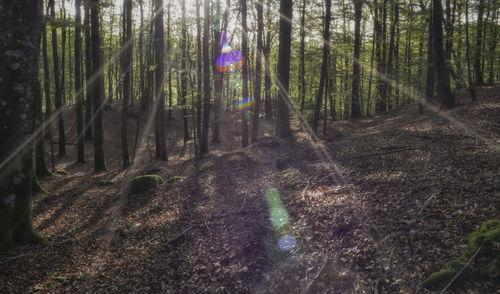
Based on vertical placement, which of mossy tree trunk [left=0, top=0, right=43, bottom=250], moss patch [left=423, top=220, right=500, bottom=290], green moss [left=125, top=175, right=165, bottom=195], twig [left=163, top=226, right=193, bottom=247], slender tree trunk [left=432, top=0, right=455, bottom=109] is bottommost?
twig [left=163, top=226, right=193, bottom=247]

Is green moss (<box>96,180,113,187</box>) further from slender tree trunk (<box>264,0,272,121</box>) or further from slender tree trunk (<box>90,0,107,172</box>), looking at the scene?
slender tree trunk (<box>264,0,272,121</box>)

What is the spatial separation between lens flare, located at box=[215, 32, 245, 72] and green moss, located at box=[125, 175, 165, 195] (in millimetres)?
8663

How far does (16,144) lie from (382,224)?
7416 millimetres

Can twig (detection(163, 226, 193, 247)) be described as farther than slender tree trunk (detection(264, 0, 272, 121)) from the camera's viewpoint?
No

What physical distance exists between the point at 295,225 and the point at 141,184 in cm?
768

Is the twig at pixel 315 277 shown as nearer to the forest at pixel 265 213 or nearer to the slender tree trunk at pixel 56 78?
the forest at pixel 265 213

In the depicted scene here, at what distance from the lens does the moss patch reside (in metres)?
3.56

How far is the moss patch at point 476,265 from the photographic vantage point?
3.56 m

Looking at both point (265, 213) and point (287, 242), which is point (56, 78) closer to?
point (265, 213)

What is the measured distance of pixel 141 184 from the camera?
38.1 feet

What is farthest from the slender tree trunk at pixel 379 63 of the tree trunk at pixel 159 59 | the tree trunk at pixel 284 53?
the tree trunk at pixel 159 59

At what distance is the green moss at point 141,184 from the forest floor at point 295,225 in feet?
1.66

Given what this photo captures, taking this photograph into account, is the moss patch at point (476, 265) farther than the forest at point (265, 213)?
No

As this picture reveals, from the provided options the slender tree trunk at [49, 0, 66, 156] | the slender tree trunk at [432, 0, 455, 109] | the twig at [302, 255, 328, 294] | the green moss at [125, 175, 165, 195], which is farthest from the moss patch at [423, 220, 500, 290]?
the slender tree trunk at [49, 0, 66, 156]
